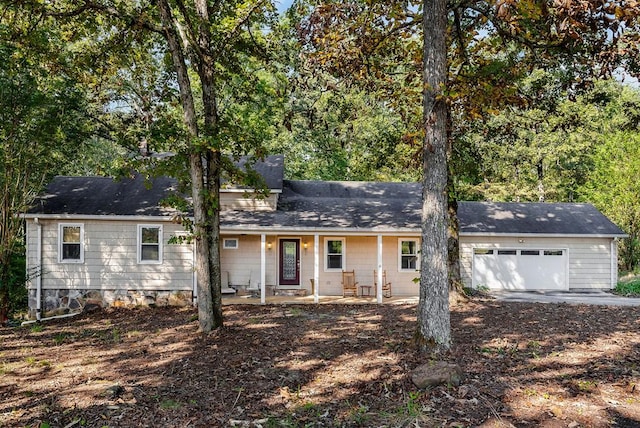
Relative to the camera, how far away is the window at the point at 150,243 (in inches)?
495

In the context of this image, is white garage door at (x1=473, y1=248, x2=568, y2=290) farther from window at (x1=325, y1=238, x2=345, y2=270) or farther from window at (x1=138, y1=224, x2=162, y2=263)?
window at (x1=138, y1=224, x2=162, y2=263)

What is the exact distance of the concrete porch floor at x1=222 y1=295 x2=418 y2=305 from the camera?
12.2m

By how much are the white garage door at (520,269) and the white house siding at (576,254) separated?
0.18 metres

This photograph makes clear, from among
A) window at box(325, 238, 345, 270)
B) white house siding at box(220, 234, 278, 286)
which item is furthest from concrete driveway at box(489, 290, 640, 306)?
white house siding at box(220, 234, 278, 286)

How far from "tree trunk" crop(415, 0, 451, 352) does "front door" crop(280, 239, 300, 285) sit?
321 inches

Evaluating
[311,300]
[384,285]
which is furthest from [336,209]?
[311,300]

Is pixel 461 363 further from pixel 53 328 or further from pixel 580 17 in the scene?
pixel 53 328

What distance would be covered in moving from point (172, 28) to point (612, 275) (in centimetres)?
1537

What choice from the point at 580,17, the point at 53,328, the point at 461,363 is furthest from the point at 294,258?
the point at 580,17

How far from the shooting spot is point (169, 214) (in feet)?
41.0

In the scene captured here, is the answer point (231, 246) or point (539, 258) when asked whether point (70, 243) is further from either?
point (539, 258)

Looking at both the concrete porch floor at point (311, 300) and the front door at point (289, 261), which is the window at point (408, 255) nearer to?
the concrete porch floor at point (311, 300)

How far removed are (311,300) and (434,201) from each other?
7.44 m

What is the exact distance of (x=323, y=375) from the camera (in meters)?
5.66
